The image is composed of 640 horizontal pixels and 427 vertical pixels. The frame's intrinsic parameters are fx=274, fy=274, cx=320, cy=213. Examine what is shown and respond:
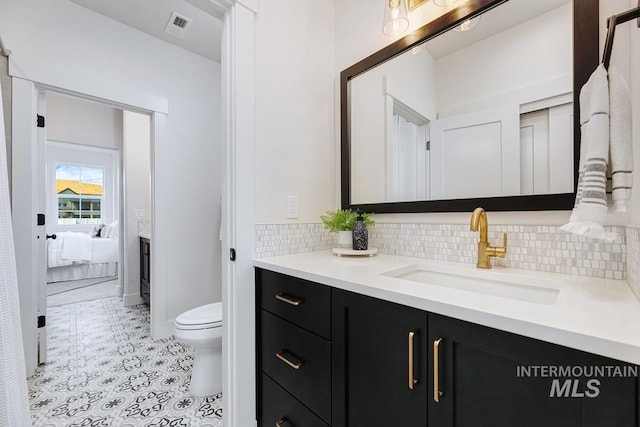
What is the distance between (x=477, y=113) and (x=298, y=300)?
1095 millimetres

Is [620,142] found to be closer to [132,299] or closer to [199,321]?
[199,321]

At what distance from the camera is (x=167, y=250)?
8.34 feet

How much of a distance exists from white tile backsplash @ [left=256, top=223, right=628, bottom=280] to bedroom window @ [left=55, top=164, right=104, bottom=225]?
6.08 m

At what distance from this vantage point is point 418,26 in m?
1.37

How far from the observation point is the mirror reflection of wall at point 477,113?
100 centimetres

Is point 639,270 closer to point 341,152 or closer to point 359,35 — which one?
point 341,152

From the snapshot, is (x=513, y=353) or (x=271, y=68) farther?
(x=271, y=68)

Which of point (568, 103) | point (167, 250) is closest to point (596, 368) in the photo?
point (568, 103)

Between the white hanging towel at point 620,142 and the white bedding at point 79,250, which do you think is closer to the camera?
the white hanging towel at point 620,142

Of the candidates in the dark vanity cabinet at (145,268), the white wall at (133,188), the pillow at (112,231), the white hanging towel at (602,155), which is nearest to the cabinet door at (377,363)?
the white hanging towel at (602,155)

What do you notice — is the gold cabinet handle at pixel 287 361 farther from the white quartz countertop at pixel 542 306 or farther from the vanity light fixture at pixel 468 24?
the vanity light fixture at pixel 468 24

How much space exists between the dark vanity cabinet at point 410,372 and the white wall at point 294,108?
51 cm

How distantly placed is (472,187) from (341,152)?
2.57 ft

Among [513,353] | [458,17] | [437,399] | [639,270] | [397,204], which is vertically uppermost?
[458,17]
